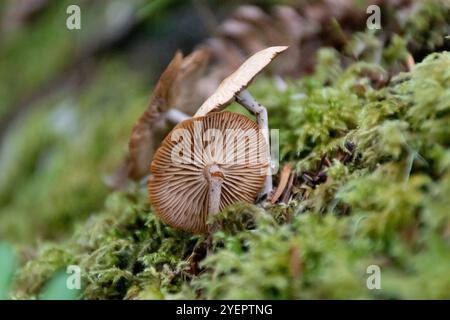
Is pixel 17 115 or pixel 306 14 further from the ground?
pixel 17 115

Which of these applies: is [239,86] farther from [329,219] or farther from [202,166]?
[329,219]

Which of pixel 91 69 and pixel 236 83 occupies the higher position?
pixel 91 69

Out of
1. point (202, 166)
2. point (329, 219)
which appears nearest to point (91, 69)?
point (202, 166)

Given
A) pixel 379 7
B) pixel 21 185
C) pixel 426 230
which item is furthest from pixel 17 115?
pixel 426 230

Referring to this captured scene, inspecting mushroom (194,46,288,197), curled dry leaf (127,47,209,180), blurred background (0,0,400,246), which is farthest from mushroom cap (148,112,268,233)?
blurred background (0,0,400,246)
